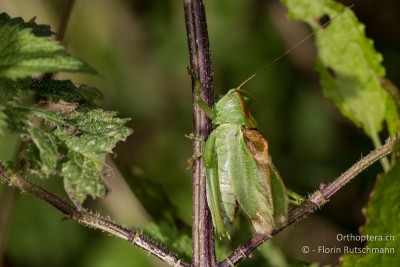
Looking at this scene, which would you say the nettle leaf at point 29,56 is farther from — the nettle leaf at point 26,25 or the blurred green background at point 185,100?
the blurred green background at point 185,100

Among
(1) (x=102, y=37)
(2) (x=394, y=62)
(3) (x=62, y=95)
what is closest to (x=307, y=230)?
(2) (x=394, y=62)

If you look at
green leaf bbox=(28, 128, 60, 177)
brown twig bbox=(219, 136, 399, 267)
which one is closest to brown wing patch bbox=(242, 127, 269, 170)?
brown twig bbox=(219, 136, 399, 267)

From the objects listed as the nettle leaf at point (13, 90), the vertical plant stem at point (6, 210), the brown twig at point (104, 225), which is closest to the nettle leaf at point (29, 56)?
the nettle leaf at point (13, 90)

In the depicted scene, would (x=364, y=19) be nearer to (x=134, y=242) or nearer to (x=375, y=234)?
(x=375, y=234)

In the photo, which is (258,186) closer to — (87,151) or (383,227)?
(383,227)

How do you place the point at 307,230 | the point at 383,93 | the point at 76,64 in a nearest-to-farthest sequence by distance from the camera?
the point at 76,64 → the point at 383,93 → the point at 307,230

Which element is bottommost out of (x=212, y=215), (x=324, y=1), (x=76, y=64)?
(x=212, y=215)
